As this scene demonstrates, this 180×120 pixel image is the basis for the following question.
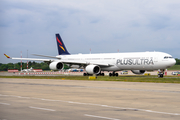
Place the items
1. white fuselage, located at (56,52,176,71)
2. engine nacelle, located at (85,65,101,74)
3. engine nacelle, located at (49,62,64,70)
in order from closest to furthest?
1. white fuselage, located at (56,52,176,71)
2. engine nacelle, located at (85,65,101,74)
3. engine nacelle, located at (49,62,64,70)

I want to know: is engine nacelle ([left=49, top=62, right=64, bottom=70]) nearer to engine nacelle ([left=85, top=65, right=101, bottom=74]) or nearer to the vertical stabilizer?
engine nacelle ([left=85, top=65, right=101, bottom=74])

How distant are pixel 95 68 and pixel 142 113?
4834cm

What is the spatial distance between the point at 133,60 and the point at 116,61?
483 centimetres

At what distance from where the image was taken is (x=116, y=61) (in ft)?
194

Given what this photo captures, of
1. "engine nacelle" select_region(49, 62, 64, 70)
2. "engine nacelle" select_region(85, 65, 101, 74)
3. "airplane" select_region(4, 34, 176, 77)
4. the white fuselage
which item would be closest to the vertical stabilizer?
"airplane" select_region(4, 34, 176, 77)

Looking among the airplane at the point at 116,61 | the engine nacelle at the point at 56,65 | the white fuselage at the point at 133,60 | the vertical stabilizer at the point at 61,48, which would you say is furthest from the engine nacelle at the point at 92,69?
the vertical stabilizer at the point at 61,48

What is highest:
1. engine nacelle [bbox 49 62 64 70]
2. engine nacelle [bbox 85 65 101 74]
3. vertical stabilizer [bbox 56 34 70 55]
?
vertical stabilizer [bbox 56 34 70 55]

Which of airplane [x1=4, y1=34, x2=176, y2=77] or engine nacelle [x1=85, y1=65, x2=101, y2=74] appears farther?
engine nacelle [x1=85, y1=65, x2=101, y2=74]

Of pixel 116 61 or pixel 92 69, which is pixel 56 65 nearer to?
pixel 92 69

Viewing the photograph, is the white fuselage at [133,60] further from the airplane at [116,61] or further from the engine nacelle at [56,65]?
the engine nacelle at [56,65]

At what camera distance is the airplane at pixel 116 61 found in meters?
52.2

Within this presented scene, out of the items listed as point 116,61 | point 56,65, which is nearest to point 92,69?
point 116,61

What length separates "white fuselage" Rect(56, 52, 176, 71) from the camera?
51938 mm

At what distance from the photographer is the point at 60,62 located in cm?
6169
